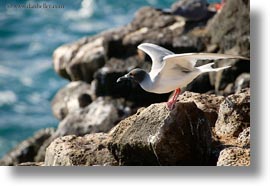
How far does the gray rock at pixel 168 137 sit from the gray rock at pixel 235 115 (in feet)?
1.14

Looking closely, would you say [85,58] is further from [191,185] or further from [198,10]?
[191,185]

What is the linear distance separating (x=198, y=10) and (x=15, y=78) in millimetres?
3013

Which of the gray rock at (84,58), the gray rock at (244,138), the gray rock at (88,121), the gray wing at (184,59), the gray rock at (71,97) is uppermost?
the gray rock at (84,58)

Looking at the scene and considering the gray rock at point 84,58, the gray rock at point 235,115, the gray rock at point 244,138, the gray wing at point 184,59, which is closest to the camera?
the gray wing at point 184,59

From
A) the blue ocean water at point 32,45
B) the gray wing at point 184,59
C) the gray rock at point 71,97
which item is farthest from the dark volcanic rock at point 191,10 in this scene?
the gray wing at point 184,59

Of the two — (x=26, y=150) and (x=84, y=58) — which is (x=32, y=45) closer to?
(x=26, y=150)

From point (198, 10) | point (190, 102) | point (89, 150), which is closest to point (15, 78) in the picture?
point (89, 150)

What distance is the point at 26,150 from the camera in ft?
29.8

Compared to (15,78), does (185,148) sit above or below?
below

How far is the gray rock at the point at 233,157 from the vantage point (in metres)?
6.54

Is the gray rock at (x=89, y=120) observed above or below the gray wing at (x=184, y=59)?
below

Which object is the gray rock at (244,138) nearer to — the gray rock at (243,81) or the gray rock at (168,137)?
the gray rock at (168,137)

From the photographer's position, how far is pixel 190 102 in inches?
262

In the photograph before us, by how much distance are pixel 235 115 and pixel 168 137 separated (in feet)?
2.04
